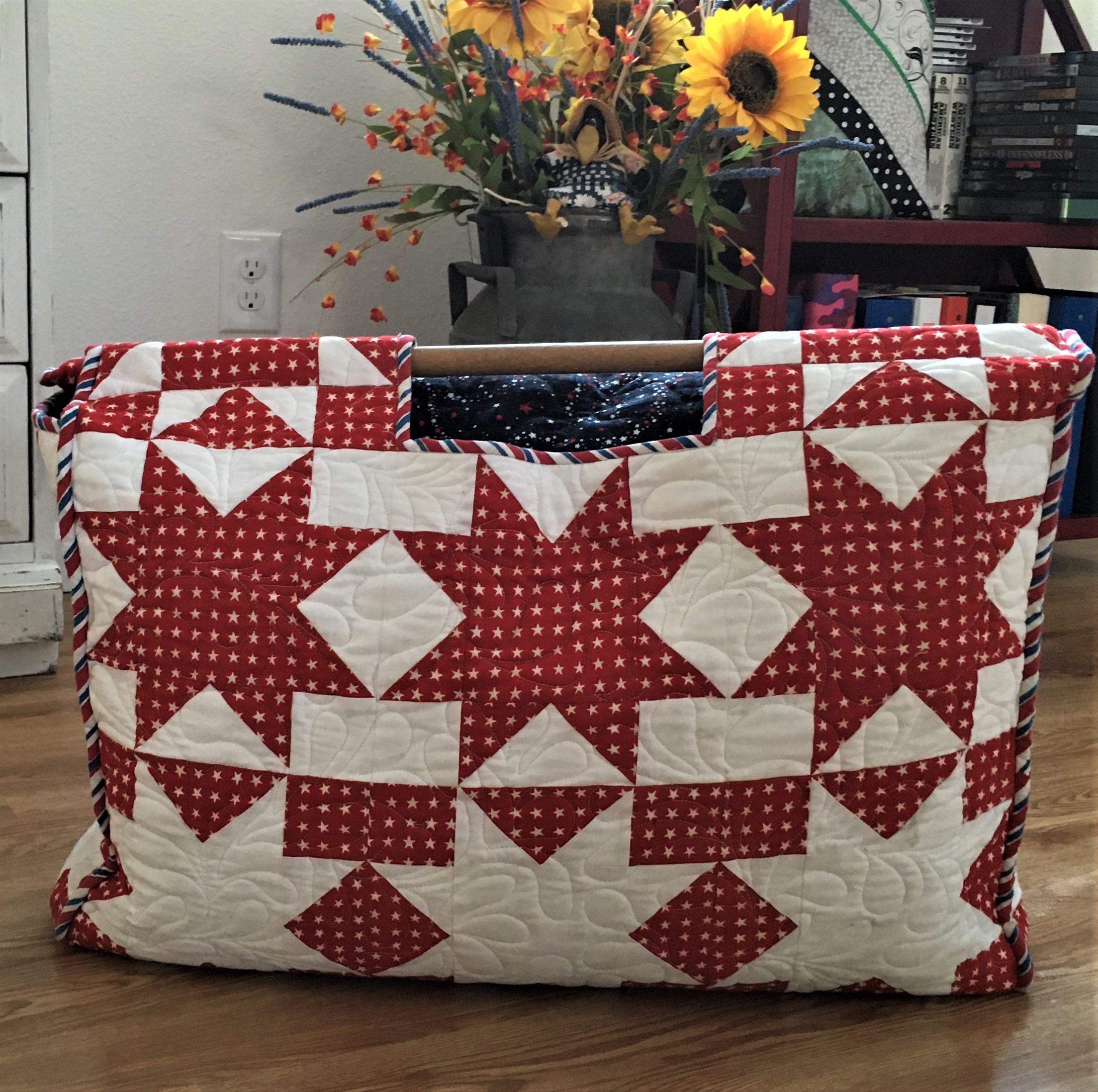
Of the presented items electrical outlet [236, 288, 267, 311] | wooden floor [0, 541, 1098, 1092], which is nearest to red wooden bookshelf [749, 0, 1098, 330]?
electrical outlet [236, 288, 267, 311]

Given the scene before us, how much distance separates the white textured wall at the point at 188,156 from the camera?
4.41 feet

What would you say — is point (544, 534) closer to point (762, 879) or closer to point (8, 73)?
point (762, 879)

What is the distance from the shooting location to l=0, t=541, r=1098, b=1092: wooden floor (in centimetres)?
63

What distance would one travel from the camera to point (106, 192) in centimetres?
137

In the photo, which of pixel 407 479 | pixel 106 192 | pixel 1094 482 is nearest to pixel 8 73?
pixel 106 192

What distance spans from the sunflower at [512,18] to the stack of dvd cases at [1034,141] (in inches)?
26.9

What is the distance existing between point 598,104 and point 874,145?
1.58 feet

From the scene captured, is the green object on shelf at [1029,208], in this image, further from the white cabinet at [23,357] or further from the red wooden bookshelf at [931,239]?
the white cabinet at [23,357]

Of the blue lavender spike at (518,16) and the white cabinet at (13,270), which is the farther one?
the white cabinet at (13,270)

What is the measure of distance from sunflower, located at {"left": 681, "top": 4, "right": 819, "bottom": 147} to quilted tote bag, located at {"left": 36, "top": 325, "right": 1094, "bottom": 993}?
40 cm

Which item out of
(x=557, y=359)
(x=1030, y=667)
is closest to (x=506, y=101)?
(x=557, y=359)

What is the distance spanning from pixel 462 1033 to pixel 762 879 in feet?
0.61

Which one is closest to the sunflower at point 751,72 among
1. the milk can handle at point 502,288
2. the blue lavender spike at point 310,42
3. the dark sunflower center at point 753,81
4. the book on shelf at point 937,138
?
the dark sunflower center at point 753,81

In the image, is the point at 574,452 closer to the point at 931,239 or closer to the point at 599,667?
the point at 599,667
